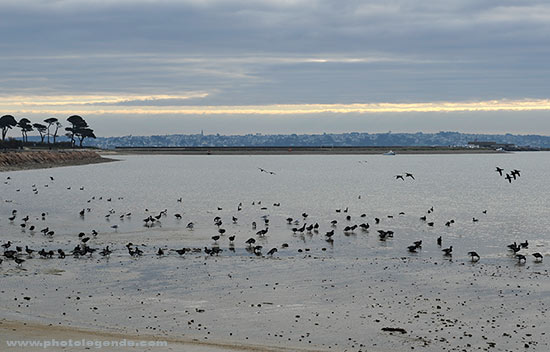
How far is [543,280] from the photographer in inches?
1141

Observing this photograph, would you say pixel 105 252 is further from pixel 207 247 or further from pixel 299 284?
pixel 299 284

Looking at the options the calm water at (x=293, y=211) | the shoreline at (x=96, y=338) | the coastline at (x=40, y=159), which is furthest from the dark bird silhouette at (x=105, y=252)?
the coastline at (x=40, y=159)

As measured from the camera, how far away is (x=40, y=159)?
Answer: 475 feet

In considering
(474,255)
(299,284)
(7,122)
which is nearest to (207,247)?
(299,284)

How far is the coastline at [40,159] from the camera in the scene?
127m

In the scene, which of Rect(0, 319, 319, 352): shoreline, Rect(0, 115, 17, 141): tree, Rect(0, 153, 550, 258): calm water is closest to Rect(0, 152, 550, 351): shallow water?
Rect(0, 153, 550, 258): calm water

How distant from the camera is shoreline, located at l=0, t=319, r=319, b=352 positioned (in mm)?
Result: 18812

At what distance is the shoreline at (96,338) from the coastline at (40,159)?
106234 millimetres

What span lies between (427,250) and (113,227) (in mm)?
20231

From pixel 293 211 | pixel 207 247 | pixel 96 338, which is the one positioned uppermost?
pixel 96 338

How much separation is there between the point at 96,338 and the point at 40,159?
13304cm

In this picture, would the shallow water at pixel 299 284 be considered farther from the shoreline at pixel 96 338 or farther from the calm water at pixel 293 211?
the shoreline at pixel 96 338

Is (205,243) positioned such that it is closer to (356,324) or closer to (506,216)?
(356,324)

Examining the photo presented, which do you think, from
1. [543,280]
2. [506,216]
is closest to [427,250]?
[543,280]
